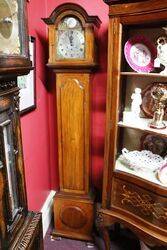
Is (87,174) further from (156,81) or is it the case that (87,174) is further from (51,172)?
(156,81)

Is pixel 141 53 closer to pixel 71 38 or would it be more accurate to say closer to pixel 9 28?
pixel 71 38

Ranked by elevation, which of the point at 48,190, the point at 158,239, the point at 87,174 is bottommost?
the point at 48,190

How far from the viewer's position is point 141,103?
1.78 meters

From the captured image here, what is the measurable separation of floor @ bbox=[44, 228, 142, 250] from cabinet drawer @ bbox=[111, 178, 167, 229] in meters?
0.62

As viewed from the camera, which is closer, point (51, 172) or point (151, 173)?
point (151, 173)

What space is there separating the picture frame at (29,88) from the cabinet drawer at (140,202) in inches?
32.8

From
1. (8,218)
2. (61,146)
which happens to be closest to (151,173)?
(61,146)

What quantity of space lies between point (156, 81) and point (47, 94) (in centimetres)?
99

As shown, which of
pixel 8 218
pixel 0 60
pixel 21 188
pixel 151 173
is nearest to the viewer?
pixel 0 60

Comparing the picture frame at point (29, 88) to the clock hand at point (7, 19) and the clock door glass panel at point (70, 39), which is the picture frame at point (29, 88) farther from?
the clock hand at point (7, 19)

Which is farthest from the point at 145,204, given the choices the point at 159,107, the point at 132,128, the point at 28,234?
the point at 28,234

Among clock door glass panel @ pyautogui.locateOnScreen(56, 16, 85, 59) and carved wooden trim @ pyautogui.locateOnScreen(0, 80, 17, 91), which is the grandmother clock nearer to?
clock door glass panel @ pyautogui.locateOnScreen(56, 16, 85, 59)

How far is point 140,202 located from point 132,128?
497mm

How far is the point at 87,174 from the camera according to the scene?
2.03 m
